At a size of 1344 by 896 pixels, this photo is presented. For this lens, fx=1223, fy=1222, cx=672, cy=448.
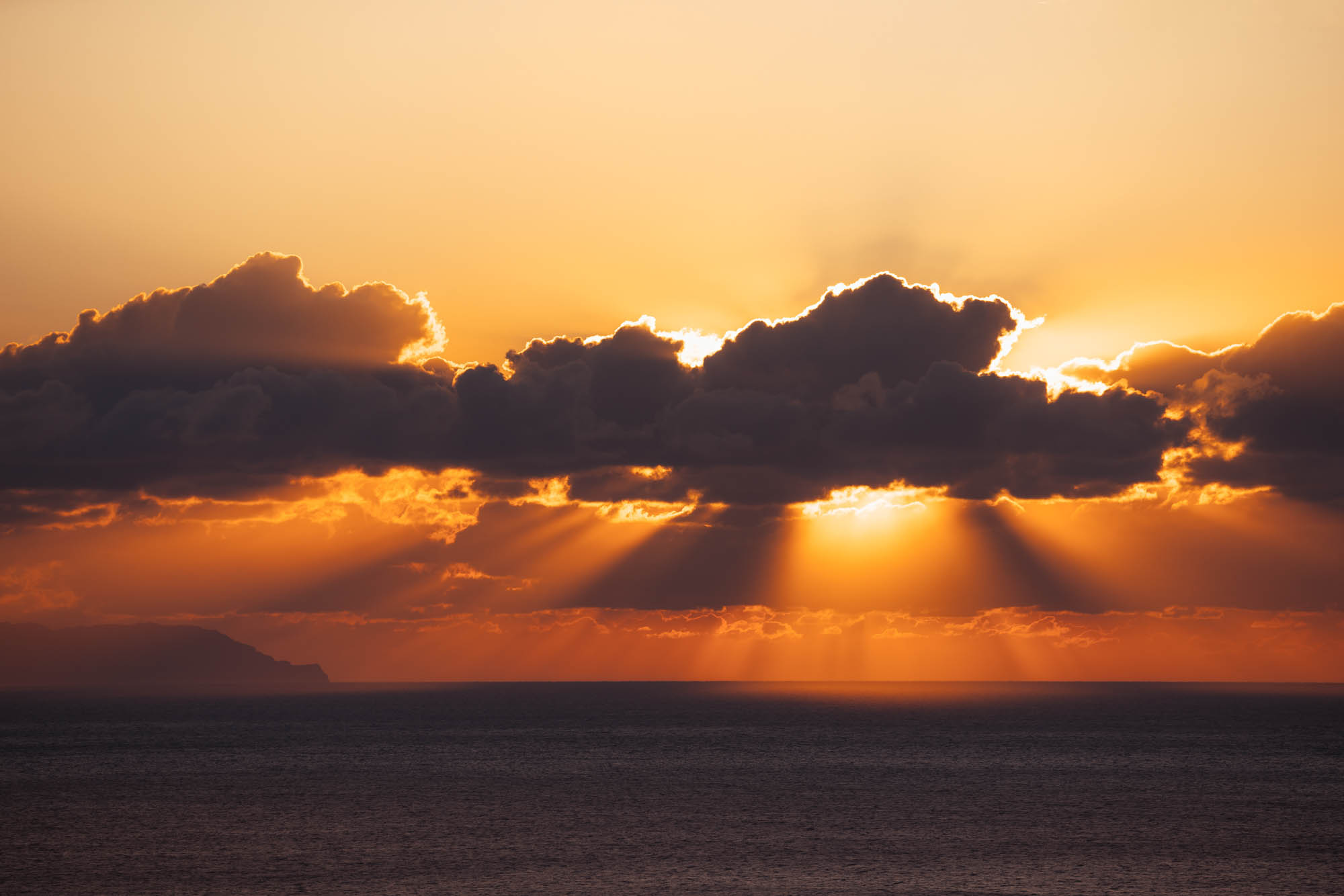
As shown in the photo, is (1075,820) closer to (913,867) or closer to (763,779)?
(913,867)

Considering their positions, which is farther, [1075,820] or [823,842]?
[1075,820]

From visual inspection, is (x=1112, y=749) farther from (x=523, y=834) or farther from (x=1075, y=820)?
(x=523, y=834)

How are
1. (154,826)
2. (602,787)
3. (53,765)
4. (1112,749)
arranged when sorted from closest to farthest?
(154,826) → (602,787) → (53,765) → (1112,749)

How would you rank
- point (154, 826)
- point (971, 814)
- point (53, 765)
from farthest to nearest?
1. point (53, 765)
2. point (971, 814)
3. point (154, 826)

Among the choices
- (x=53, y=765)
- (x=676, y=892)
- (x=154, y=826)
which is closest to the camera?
(x=676, y=892)

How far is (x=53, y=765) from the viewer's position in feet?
500

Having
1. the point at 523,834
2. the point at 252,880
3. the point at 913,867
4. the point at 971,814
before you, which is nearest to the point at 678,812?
the point at 523,834

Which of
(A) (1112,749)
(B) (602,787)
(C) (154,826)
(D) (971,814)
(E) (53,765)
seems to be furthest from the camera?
(A) (1112,749)

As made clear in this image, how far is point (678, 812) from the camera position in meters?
107

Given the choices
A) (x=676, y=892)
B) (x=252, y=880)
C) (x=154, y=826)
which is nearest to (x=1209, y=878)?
(x=676, y=892)

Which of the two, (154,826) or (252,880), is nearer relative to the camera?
(252,880)

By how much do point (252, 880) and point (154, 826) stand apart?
92.2 ft

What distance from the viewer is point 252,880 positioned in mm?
74062

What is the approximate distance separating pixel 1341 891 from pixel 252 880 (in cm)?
6472
